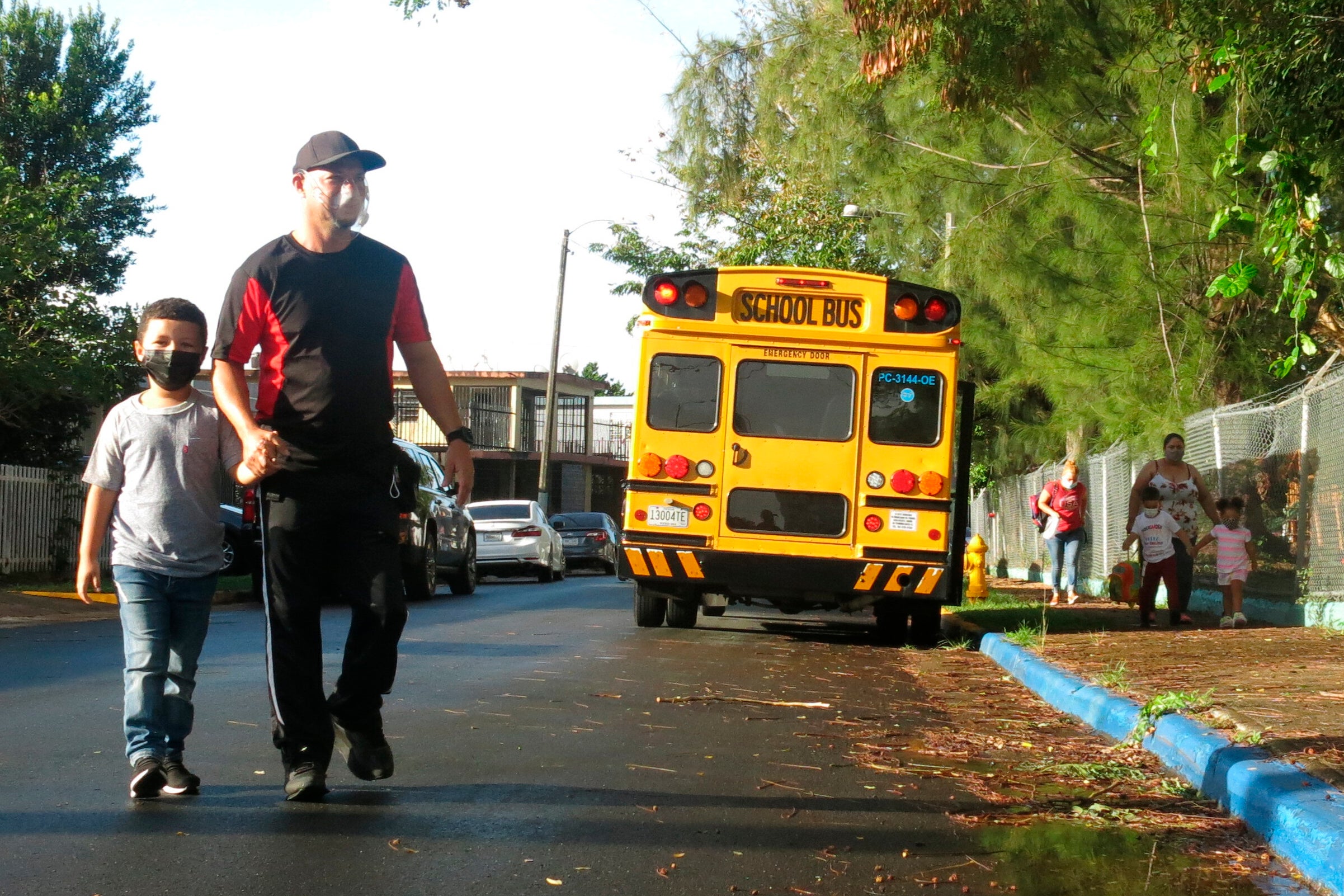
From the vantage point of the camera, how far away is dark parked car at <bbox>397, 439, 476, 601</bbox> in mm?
16750

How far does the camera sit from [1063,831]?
16.1 feet

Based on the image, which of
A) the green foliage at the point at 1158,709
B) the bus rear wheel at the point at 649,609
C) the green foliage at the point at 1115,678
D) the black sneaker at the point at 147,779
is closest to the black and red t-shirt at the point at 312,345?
the black sneaker at the point at 147,779

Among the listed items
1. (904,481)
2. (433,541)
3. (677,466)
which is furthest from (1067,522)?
(433,541)

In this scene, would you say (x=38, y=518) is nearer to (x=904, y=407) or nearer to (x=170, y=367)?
(x=904, y=407)

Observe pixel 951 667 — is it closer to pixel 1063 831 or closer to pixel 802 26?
pixel 1063 831

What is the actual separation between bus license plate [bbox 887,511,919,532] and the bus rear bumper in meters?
0.26

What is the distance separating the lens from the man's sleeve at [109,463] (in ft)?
16.3

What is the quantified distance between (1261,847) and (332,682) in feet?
16.7

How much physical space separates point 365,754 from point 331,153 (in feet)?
6.37

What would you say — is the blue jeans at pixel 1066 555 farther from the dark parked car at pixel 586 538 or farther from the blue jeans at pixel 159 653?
the dark parked car at pixel 586 538

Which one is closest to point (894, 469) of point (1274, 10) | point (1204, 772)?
point (1274, 10)

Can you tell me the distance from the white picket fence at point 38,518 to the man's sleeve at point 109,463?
15.3m

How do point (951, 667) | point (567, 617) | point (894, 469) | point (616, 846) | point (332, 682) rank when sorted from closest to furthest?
point (616, 846), point (332, 682), point (951, 667), point (894, 469), point (567, 617)

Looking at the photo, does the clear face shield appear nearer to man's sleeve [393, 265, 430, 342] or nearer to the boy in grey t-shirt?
man's sleeve [393, 265, 430, 342]
